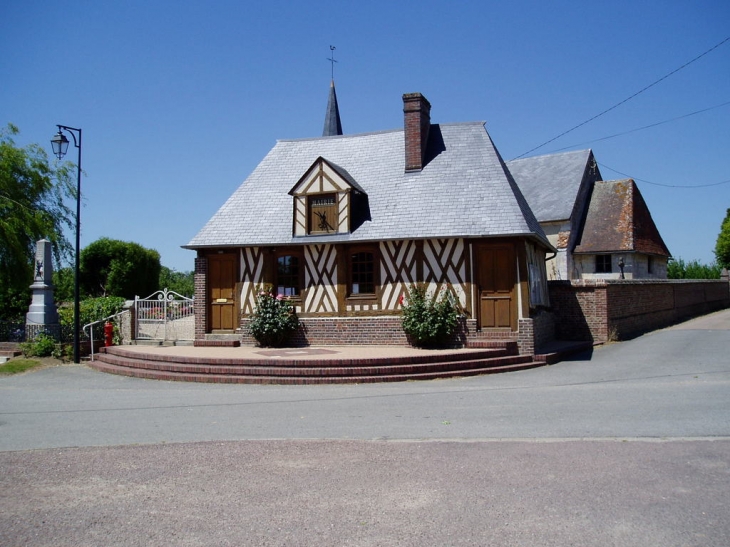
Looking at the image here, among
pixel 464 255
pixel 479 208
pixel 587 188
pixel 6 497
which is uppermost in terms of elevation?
pixel 587 188

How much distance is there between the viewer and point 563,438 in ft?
23.0

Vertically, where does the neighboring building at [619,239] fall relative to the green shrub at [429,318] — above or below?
above

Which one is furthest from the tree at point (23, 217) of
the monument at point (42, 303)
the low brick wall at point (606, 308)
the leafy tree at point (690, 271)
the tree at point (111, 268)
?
the leafy tree at point (690, 271)

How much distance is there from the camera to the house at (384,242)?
15117 mm

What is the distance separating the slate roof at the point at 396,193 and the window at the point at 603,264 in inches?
501

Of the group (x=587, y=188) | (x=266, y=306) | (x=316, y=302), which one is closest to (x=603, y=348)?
(x=316, y=302)

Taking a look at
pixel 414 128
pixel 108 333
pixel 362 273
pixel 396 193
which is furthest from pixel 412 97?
pixel 108 333

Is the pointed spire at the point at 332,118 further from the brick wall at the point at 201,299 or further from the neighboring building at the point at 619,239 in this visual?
the brick wall at the point at 201,299

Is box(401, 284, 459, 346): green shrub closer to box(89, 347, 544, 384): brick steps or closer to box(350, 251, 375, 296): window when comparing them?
box(89, 347, 544, 384): brick steps

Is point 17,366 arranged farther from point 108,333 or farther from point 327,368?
point 327,368

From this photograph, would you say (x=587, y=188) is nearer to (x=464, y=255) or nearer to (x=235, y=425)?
(x=464, y=255)

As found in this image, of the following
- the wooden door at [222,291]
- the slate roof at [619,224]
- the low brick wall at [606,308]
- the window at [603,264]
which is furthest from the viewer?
the window at [603,264]

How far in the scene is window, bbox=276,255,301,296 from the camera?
54.6ft

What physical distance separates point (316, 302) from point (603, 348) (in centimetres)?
763
